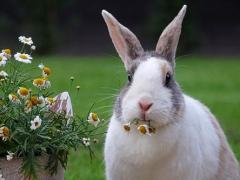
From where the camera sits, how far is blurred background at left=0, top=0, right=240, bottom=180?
400 inches

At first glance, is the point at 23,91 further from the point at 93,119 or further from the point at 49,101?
the point at 93,119

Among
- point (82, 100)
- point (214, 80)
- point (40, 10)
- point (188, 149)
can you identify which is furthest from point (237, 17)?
point (188, 149)

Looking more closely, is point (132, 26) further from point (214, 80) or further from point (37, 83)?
point (37, 83)

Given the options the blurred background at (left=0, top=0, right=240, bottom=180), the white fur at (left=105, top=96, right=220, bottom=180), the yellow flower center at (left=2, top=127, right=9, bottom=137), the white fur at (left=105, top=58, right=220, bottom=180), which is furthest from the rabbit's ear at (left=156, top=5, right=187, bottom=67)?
the blurred background at (left=0, top=0, right=240, bottom=180)

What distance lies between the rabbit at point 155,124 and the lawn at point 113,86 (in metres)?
0.25

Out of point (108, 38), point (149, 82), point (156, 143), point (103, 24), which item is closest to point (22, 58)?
point (149, 82)

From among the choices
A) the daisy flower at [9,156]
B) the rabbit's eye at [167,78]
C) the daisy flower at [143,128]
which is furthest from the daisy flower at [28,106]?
the rabbit's eye at [167,78]

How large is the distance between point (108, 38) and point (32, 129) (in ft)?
42.5

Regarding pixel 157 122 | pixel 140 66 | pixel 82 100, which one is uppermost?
pixel 140 66

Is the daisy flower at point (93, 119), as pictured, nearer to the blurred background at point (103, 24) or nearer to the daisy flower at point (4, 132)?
the daisy flower at point (4, 132)

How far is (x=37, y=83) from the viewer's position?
321cm

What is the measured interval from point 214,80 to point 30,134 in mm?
7469

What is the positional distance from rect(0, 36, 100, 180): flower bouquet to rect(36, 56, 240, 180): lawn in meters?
0.26

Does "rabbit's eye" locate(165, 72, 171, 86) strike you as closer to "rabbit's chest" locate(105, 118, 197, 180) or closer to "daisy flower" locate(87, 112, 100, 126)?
"rabbit's chest" locate(105, 118, 197, 180)
